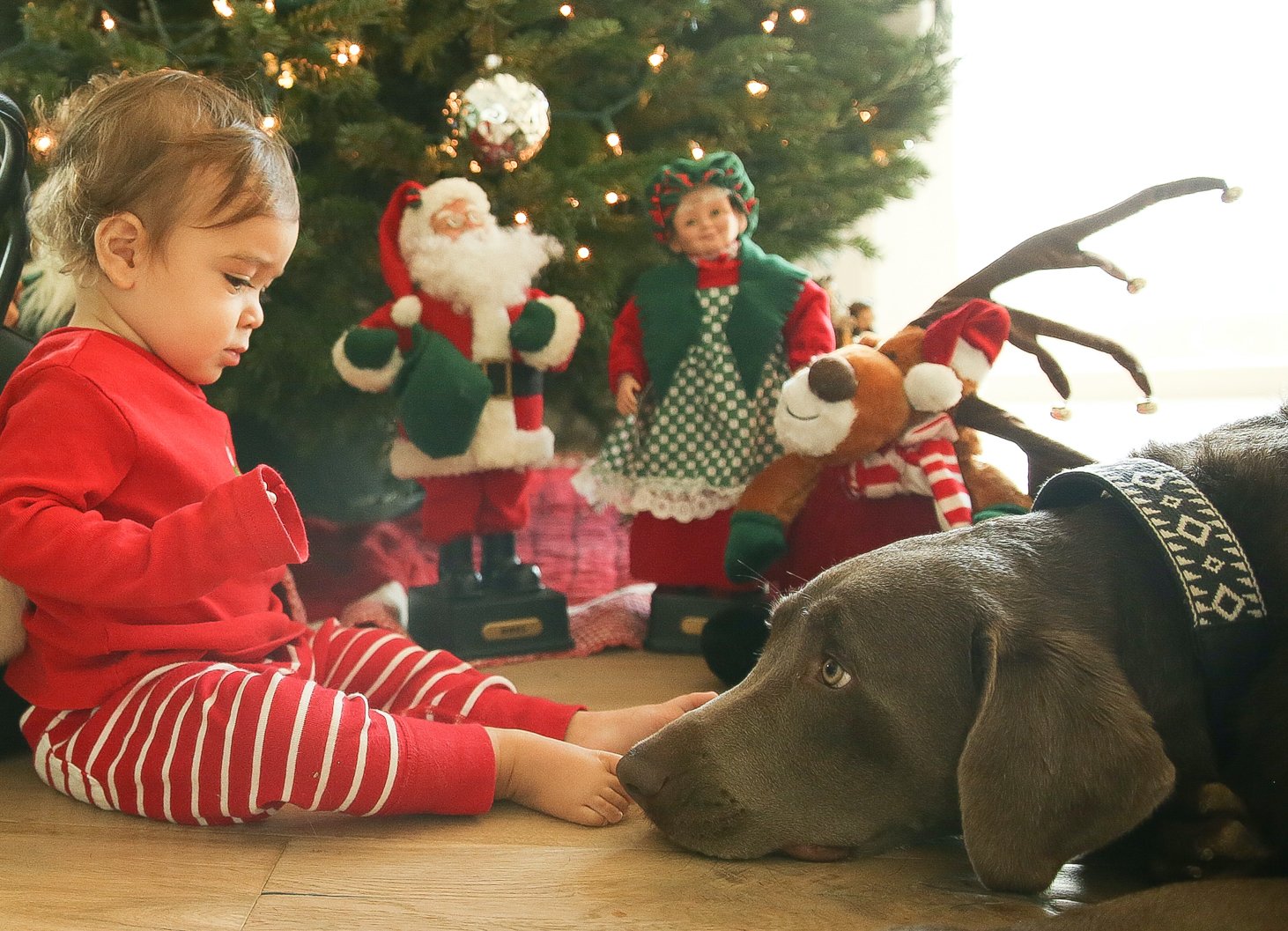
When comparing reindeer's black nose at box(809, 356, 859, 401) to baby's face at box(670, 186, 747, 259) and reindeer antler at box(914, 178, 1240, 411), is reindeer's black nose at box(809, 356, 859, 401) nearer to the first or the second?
reindeer antler at box(914, 178, 1240, 411)

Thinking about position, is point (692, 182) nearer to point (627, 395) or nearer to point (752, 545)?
point (627, 395)

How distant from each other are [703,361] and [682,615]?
1.49 feet

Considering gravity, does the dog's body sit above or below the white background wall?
below

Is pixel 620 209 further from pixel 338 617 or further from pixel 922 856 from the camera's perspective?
pixel 922 856

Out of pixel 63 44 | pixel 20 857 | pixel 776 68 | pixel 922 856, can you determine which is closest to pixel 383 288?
pixel 63 44

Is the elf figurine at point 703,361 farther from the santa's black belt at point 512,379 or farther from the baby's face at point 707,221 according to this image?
the santa's black belt at point 512,379

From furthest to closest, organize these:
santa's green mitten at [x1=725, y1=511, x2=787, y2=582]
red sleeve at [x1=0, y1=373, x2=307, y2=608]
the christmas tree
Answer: the christmas tree, santa's green mitten at [x1=725, y1=511, x2=787, y2=582], red sleeve at [x1=0, y1=373, x2=307, y2=608]

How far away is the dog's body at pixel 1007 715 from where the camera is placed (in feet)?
3.03

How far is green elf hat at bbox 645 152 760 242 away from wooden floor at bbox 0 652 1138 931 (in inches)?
44.1

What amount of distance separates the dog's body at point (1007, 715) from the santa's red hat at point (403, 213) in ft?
3.71

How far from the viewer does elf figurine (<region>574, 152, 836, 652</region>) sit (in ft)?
6.50

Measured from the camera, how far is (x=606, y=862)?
3.73 ft

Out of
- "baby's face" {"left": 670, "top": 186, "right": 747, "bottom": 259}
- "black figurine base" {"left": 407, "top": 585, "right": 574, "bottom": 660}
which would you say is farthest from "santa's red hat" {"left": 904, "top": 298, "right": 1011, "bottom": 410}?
"black figurine base" {"left": 407, "top": 585, "right": 574, "bottom": 660}

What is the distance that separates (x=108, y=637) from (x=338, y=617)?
2.92 feet
